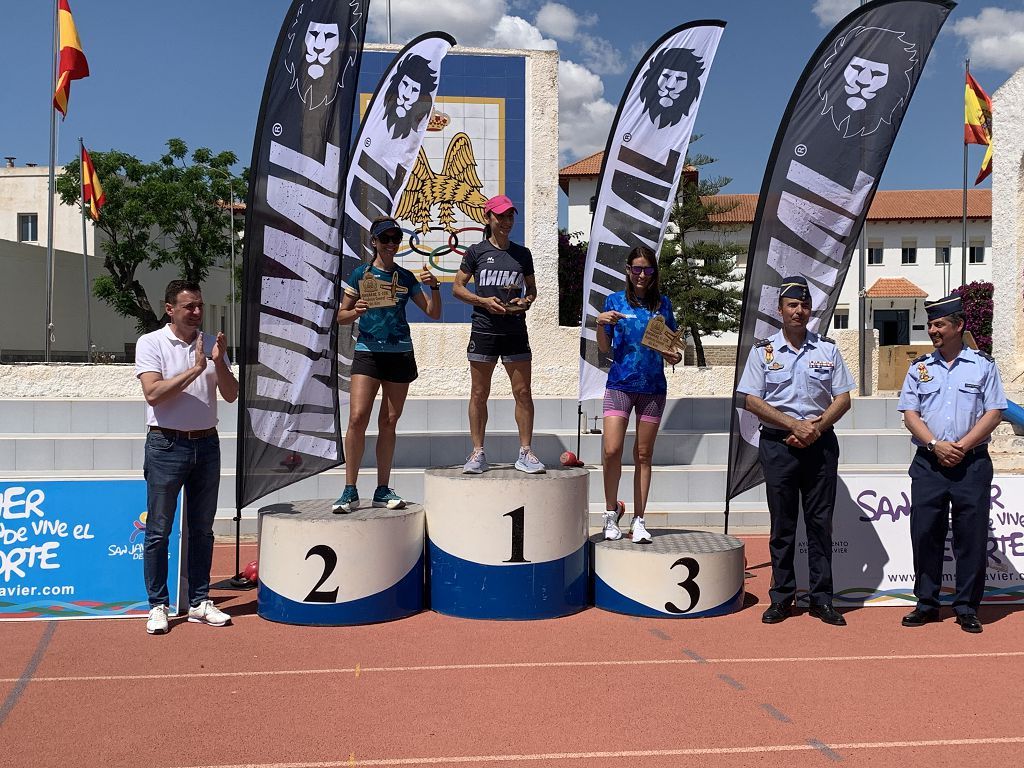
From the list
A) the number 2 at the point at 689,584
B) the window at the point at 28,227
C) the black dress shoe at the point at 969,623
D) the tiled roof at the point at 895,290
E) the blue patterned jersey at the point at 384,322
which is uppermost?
the window at the point at 28,227

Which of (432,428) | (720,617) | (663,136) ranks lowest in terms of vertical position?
(720,617)

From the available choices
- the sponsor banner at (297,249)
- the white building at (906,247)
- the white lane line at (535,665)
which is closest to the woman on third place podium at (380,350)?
the sponsor banner at (297,249)

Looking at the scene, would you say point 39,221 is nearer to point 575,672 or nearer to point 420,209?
point 420,209

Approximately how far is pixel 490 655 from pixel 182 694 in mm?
1517

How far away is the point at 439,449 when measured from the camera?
10.2m

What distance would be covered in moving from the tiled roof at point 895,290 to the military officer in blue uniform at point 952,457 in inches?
2052

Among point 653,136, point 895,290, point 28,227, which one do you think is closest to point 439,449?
point 653,136

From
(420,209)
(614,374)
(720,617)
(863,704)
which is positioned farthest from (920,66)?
(420,209)

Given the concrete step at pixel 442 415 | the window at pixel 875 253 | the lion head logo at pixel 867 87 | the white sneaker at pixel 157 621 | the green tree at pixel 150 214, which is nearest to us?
the white sneaker at pixel 157 621

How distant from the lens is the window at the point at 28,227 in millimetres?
45719

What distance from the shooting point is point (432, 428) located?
11797 mm

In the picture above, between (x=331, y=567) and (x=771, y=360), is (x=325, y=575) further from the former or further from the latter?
(x=771, y=360)

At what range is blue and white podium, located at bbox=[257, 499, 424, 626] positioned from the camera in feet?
18.4

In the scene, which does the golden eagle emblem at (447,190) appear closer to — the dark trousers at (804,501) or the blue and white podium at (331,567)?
the blue and white podium at (331,567)
